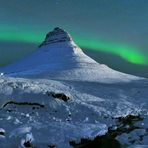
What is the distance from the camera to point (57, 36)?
355 ft

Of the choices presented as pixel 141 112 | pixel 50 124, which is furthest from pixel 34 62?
pixel 50 124

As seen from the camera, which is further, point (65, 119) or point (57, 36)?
point (57, 36)

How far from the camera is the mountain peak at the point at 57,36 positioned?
103 m

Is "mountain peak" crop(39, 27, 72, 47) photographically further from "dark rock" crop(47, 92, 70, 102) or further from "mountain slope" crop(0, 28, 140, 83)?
"dark rock" crop(47, 92, 70, 102)

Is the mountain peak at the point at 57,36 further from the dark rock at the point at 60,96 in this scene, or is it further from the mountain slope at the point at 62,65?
the dark rock at the point at 60,96

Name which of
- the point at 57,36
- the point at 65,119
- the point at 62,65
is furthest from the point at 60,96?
the point at 57,36

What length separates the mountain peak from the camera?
4063 inches

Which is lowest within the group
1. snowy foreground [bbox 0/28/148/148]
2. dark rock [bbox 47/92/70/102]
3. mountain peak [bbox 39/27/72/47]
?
snowy foreground [bbox 0/28/148/148]

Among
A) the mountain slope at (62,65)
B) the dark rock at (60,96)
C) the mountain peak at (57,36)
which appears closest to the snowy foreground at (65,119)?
the dark rock at (60,96)

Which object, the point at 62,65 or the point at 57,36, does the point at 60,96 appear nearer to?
the point at 62,65

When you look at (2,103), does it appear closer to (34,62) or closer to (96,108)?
(96,108)

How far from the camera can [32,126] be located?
20.0m

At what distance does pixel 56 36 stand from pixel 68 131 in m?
90.4

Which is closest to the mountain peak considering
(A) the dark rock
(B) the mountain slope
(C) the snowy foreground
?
(B) the mountain slope
